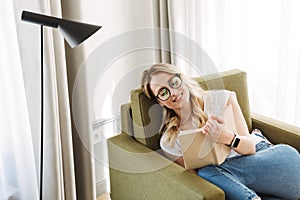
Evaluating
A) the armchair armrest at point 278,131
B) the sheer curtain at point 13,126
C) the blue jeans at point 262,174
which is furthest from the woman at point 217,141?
the sheer curtain at point 13,126

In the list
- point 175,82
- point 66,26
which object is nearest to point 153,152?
point 175,82

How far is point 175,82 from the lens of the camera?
1.80 metres

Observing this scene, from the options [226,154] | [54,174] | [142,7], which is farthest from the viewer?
[142,7]

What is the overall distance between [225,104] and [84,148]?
73 centimetres

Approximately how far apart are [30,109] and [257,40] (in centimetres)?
126

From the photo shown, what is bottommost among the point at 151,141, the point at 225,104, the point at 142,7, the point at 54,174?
the point at 54,174

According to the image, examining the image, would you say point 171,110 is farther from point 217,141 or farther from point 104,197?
point 104,197

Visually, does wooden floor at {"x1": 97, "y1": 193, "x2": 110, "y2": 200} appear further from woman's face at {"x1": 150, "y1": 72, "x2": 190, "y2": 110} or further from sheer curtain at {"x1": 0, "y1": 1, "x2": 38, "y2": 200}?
woman's face at {"x1": 150, "y1": 72, "x2": 190, "y2": 110}

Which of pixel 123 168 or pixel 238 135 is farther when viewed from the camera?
Answer: pixel 123 168

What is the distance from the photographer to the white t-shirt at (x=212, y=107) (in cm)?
182

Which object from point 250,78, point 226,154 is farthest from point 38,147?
point 250,78

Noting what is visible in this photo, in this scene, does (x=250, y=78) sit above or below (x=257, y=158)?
above

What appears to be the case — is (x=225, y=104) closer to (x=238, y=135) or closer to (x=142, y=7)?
(x=238, y=135)

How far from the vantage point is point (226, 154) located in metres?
1.79
